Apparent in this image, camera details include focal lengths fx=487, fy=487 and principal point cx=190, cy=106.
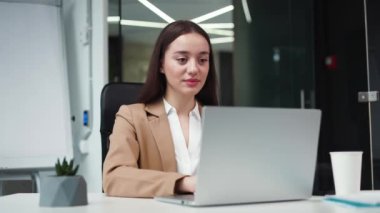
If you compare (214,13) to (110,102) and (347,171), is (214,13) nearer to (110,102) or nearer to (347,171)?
(110,102)

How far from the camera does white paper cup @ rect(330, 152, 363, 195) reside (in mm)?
1211

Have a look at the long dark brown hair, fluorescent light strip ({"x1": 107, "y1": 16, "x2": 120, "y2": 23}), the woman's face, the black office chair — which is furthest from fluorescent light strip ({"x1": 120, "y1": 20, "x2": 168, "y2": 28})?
the woman's face

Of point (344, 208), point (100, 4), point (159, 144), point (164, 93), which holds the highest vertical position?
point (100, 4)

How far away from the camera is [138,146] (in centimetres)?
158

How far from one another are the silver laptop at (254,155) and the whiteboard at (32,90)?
7.04 ft

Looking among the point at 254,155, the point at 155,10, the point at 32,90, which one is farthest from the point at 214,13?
the point at 254,155

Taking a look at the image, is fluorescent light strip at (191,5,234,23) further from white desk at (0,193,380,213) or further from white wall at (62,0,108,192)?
white desk at (0,193,380,213)

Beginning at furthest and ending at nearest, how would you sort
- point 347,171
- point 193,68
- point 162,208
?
point 193,68 < point 347,171 < point 162,208

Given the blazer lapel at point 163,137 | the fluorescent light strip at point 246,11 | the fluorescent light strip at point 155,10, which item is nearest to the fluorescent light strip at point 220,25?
the fluorescent light strip at point 246,11

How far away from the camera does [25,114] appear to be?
10.3 ft

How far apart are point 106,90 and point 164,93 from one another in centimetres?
27

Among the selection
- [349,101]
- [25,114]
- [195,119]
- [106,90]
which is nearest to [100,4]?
[25,114]

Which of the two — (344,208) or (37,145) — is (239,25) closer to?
(37,145)

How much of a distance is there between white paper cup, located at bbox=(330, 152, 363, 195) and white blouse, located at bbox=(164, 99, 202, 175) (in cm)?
48
